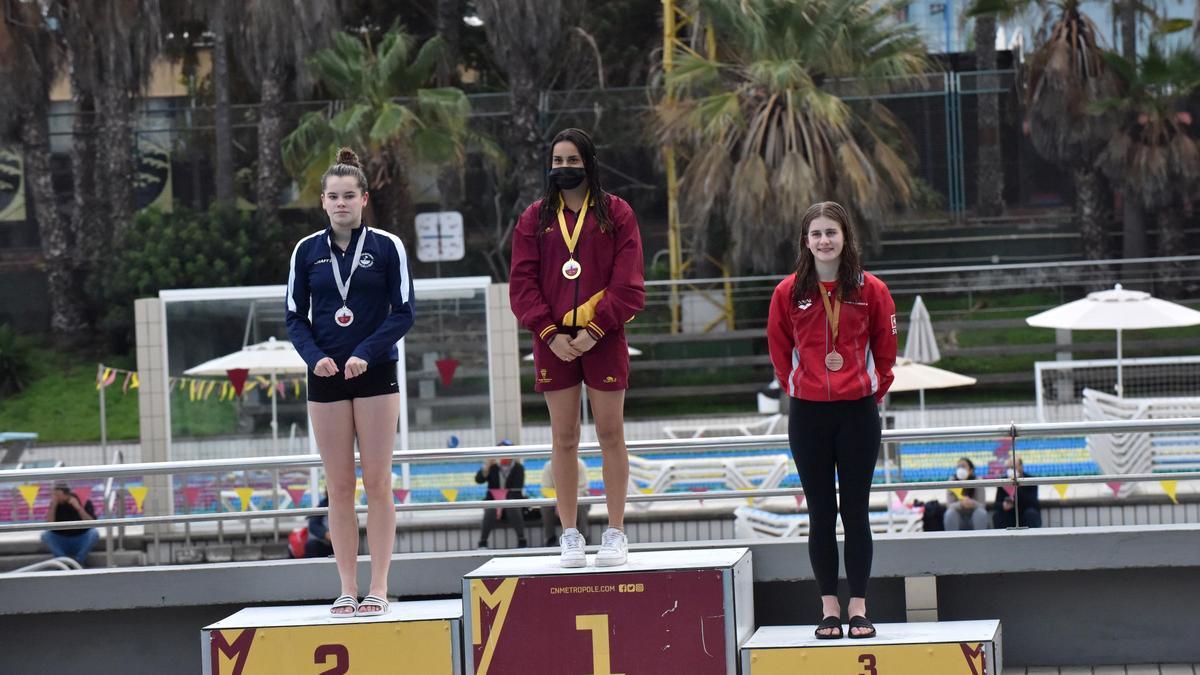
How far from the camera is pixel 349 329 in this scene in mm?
6977

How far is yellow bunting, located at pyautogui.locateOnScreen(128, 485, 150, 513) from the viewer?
564 inches

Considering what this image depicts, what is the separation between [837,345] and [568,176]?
1.34m

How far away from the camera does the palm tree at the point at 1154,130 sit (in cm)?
2867

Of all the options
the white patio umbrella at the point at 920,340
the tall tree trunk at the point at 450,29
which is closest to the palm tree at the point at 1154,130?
the white patio umbrella at the point at 920,340

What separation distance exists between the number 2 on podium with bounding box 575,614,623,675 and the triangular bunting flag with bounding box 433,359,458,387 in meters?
10.1

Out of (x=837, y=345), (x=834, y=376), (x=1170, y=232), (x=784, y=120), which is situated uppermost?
(x=784, y=120)

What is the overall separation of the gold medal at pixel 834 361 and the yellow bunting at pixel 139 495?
9122 millimetres

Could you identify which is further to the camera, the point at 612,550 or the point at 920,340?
the point at 920,340

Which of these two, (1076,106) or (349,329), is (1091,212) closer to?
(1076,106)

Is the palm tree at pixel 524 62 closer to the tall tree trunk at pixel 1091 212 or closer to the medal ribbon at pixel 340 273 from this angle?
the tall tree trunk at pixel 1091 212

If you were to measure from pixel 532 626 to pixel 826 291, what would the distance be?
72.4 inches

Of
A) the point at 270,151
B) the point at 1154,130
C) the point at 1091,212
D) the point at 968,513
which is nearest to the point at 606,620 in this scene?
the point at 968,513

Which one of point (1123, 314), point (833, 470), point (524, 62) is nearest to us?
point (833, 470)

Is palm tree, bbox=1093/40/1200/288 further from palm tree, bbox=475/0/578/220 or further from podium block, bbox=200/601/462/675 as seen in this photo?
podium block, bbox=200/601/462/675
